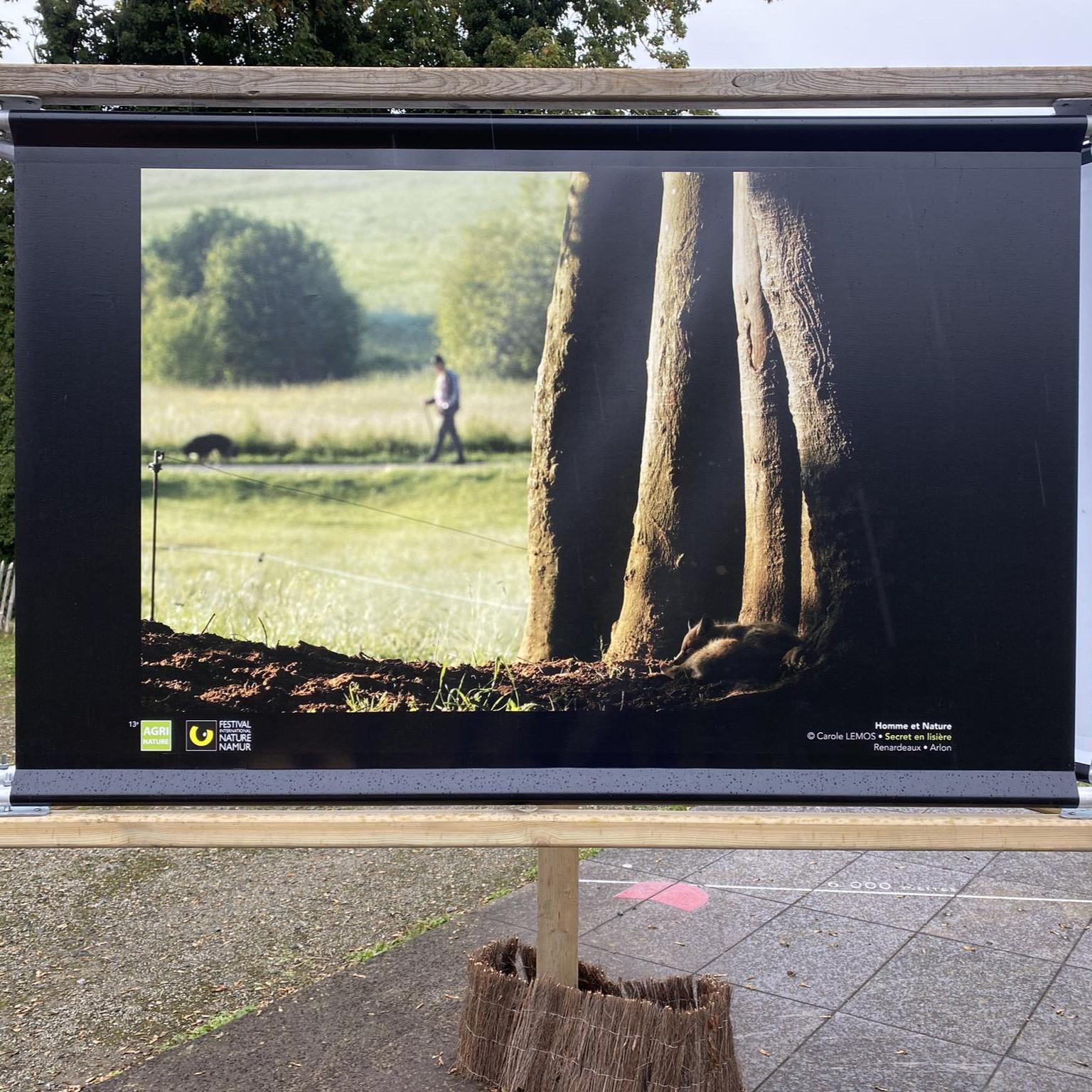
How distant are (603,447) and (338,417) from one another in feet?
2.05

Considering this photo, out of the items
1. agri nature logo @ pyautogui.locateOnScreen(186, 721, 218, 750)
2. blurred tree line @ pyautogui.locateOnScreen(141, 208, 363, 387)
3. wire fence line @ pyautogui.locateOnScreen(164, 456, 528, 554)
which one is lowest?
agri nature logo @ pyautogui.locateOnScreen(186, 721, 218, 750)

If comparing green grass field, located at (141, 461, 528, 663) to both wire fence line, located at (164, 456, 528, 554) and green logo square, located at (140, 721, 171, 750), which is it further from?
green logo square, located at (140, 721, 171, 750)

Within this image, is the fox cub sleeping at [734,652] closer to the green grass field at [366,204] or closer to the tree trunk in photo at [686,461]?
the tree trunk in photo at [686,461]

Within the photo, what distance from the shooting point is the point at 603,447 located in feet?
7.52

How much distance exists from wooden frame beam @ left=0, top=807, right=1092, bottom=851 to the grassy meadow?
2.76 feet

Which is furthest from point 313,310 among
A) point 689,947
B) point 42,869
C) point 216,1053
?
point 42,869

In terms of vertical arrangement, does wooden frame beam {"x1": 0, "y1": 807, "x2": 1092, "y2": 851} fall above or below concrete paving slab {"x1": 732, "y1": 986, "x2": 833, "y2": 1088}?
above

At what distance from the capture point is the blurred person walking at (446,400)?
228 cm

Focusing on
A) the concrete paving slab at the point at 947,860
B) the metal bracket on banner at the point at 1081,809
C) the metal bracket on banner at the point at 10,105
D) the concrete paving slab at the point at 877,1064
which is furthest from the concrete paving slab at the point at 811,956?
the metal bracket on banner at the point at 10,105

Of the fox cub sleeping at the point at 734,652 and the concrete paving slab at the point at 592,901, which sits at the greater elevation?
the fox cub sleeping at the point at 734,652

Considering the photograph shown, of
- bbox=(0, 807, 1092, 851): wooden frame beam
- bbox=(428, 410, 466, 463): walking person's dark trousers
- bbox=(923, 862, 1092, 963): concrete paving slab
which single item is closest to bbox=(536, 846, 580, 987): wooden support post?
bbox=(0, 807, 1092, 851): wooden frame beam

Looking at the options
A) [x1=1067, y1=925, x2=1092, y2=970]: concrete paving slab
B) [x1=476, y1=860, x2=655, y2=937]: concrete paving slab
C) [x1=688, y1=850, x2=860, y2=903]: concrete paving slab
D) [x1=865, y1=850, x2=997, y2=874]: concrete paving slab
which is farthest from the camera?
[x1=865, y1=850, x2=997, y2=874]: concrete paving slab

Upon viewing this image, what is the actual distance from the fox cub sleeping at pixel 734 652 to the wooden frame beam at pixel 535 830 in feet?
1.06

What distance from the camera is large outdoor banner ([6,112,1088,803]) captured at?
2.21 metres
